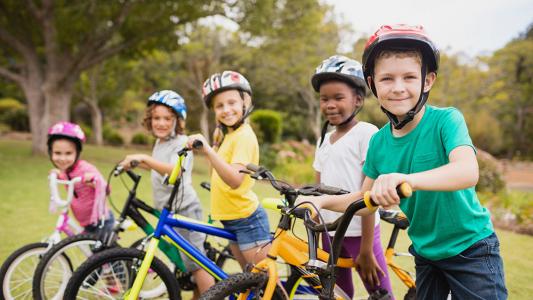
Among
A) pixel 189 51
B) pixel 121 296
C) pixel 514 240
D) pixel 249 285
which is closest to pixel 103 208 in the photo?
pixel 121 296

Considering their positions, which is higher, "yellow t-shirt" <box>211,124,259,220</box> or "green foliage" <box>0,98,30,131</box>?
"green foliage" <box>0,98,30,131</box>

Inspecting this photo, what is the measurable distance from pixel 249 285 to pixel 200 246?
156cm

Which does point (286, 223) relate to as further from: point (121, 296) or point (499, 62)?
point (499, 62)

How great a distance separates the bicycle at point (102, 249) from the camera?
3.02m

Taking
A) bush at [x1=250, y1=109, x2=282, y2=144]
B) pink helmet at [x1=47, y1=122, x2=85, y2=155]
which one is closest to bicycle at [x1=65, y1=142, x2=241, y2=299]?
pink helmet at [x1=47, y1=122, x2=85, y2=155]

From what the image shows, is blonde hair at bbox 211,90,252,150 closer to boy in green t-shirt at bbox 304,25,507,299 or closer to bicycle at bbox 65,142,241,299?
bicycle at bbox 65,142,241,299

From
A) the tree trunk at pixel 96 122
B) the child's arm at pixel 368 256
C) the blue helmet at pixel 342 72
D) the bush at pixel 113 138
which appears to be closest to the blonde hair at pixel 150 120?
the blue helmet at pixel 342 72

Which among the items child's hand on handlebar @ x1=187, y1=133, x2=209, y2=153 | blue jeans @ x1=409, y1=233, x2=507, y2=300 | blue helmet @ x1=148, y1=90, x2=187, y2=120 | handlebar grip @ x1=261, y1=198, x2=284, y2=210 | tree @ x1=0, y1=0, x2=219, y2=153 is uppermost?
tree @ x1=0, y1=0, x2=219, y2=153

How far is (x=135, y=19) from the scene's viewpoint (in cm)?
1408

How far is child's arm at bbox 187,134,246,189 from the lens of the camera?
2.57 metres

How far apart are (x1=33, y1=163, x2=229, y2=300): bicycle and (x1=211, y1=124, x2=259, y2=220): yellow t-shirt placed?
1.94ft

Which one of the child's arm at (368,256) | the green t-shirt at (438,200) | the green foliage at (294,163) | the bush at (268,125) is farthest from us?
the bush at (268,125)

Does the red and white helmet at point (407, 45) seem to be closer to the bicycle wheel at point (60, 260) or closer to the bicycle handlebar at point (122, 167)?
the bicycle handlebar at point (122, 167)

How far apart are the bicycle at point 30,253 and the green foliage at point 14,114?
29638mm
